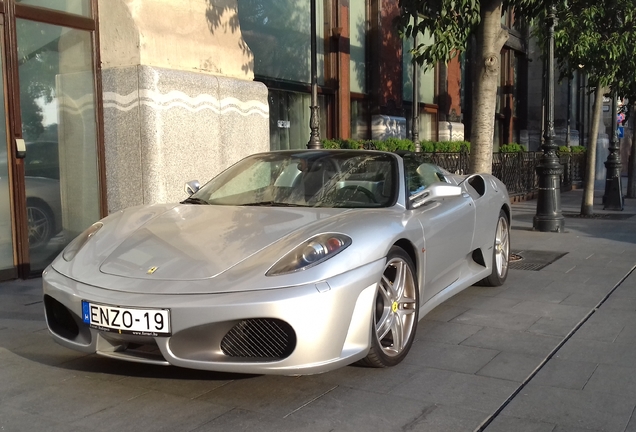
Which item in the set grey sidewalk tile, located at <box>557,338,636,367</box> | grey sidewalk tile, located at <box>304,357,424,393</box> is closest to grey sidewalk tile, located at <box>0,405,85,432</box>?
grey sidewalk tile, located at <box>304,357,424,393</box>

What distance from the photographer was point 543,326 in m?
5.40

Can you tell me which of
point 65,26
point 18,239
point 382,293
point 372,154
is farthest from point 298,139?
point 382,293

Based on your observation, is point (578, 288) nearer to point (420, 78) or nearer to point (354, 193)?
point (354, 193)

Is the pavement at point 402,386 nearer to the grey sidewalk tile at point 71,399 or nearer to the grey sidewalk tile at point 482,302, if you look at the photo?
the grey sidewalk tile at point 71,399

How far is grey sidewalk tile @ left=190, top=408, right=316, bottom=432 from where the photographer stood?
Answer: 11.3ft

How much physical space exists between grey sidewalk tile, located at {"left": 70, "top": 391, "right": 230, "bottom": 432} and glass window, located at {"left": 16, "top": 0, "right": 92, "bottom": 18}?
5.34 meters

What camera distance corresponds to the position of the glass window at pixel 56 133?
7703 millimetres

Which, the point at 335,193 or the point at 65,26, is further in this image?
the point at 65,26

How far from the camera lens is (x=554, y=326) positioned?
540 centimetres

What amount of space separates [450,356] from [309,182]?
4.98ft

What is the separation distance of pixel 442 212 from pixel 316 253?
5.49 feet

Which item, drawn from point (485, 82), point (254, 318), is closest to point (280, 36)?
point (485, 82)

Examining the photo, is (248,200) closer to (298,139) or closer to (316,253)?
(316,253)

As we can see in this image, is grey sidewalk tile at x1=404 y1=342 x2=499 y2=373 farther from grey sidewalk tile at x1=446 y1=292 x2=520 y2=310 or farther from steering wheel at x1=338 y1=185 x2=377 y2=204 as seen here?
grey sidewalk tile at x1=446 y1=292 x2=520 y2=310
